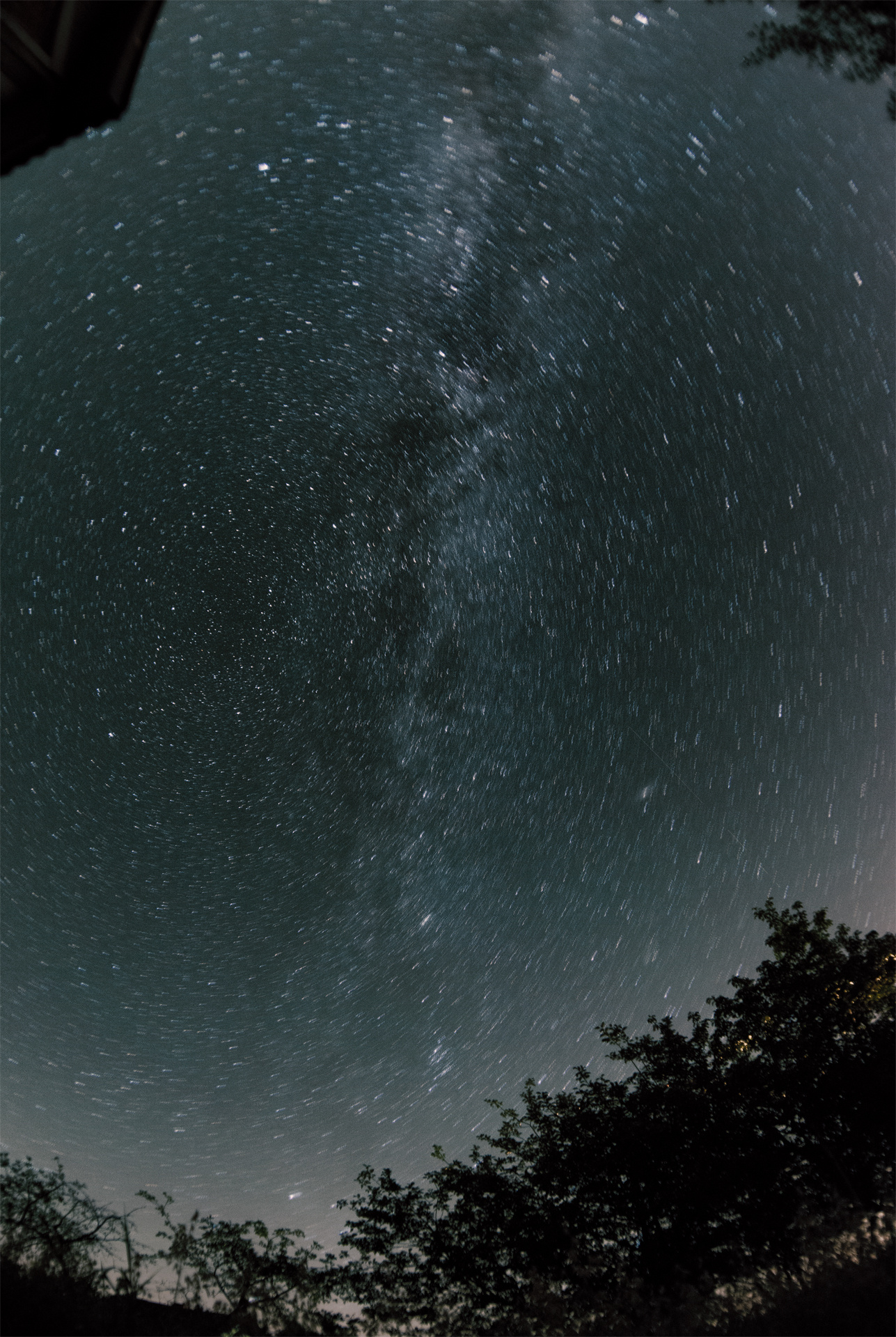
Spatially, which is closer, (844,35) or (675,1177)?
(844,35)

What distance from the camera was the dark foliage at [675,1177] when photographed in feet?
29.7

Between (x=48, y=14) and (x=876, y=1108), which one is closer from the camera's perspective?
(x=48, y=14)

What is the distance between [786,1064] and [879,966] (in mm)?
2851

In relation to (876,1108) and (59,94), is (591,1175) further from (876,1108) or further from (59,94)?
(59,94)

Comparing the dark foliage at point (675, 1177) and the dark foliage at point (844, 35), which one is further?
the dark foliage at point (675, 1177)

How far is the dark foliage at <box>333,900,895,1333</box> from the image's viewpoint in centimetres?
905

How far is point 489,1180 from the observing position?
1171 cm

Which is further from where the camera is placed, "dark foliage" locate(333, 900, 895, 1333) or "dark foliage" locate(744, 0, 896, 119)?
"dark foliage" locate(333, 900, 895, 1333)

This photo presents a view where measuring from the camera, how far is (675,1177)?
1008cm

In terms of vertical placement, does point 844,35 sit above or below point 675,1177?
above

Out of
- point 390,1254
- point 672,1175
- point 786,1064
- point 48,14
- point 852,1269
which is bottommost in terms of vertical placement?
point 390,1254

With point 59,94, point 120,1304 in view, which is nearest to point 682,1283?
point 120,1304

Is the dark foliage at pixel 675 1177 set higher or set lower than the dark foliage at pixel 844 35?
lower

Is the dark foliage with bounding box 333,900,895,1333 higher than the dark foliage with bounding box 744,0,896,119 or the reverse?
the reverse
